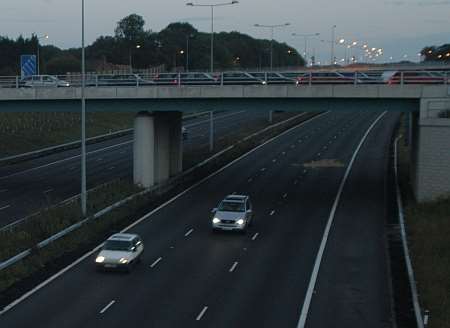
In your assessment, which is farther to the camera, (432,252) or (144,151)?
(144,151)

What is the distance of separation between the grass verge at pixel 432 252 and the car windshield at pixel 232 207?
317 inches

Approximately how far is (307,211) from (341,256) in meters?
10.5

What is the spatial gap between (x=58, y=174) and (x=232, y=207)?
23.3m

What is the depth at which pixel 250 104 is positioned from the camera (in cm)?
4684

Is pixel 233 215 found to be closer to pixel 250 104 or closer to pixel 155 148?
pixel 250 104

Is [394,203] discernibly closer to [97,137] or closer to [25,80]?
[25,80]

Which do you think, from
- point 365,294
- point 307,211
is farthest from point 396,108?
point 365,294

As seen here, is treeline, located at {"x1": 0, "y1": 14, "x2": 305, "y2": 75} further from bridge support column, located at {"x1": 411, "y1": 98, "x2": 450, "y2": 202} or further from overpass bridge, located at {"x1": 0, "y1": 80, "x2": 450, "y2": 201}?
bridge support column, located at {"x1": 411, "y1": 98, "x2": 450, "y2": 202}

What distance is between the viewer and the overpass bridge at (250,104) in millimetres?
40688

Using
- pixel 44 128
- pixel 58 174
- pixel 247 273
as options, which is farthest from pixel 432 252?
pixel 44 128

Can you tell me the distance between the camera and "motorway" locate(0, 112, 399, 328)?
75.6 ft

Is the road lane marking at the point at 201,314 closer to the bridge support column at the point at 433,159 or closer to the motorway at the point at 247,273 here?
the motorway at the point at 247,273

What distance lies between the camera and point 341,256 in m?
31.3

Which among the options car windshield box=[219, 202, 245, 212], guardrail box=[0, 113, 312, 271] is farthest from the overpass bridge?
car windshield box=[219, 202, 245, 212]
